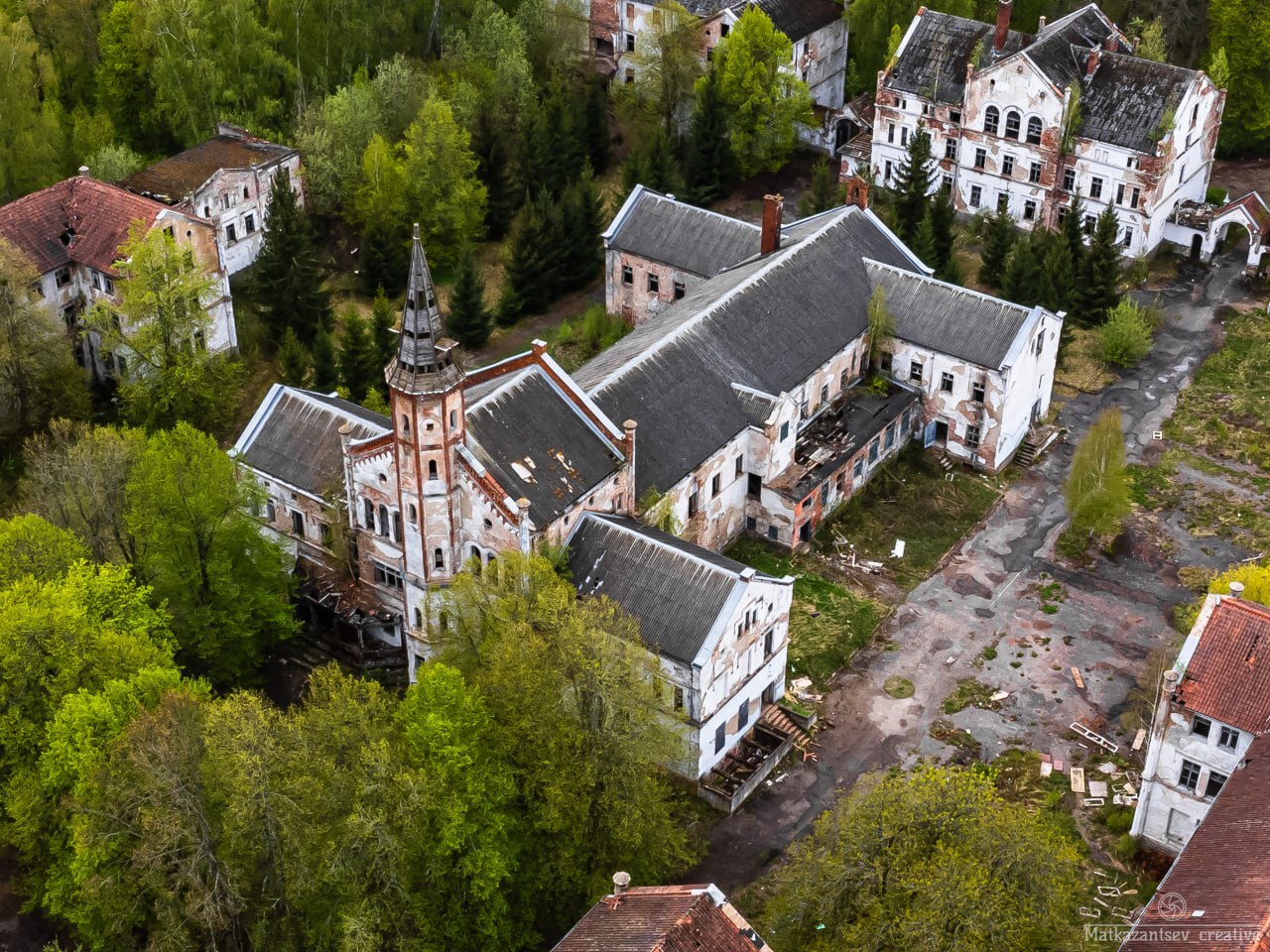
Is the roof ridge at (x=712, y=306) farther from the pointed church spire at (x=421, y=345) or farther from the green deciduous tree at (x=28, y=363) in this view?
the green deciduous tree at (x=28, y=363)

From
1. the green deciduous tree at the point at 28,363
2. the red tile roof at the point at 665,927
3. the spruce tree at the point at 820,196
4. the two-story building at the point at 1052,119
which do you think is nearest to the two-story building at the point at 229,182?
the green deciduous tree at the point at 28,363

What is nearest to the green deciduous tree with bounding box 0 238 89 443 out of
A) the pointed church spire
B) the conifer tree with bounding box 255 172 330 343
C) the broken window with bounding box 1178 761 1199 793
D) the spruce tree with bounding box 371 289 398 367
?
the conifer tree with bounding box 255 172 330 343

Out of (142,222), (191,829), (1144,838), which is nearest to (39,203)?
(142,222)

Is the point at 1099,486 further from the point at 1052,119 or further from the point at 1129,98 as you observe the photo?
the point at 1129,98

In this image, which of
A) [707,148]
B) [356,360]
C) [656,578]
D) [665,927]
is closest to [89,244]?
[356,360]

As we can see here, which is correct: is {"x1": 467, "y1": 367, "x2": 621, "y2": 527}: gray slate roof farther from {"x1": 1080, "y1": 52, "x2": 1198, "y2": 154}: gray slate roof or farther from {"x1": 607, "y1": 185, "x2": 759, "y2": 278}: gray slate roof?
{"x1": 1080, "y1": 52, "x2": 1198, "y2": 154}: gray slate roof

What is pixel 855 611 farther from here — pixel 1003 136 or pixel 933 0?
pixel 933 0
